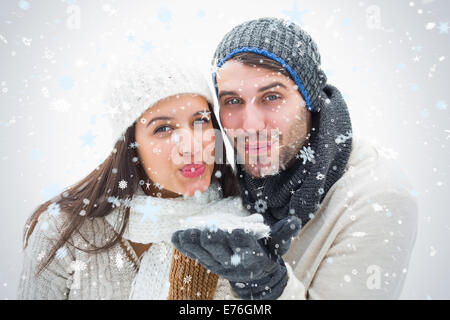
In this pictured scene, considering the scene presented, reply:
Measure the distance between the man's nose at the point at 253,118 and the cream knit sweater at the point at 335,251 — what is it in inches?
18.4

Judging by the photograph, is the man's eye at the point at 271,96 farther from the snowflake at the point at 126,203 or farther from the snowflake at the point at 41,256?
the snowflake at the point at 41,256

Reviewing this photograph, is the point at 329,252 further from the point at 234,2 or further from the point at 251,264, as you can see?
the point at 234,2

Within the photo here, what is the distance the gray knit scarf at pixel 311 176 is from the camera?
4.77 feet

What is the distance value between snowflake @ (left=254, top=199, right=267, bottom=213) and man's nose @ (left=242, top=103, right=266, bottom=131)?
1.27ft

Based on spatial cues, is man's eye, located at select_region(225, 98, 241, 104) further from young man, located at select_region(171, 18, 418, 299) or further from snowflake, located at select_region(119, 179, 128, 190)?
snowflake, located at select_region(119, 179, 128, 190)

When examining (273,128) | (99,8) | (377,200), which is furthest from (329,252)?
(99,8)

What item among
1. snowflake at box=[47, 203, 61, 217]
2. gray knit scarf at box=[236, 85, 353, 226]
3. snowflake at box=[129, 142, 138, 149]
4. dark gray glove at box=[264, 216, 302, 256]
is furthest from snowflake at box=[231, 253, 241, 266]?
snowflake at box=[47, 203, 61, 217]

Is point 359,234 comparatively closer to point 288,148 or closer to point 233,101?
point 288,148

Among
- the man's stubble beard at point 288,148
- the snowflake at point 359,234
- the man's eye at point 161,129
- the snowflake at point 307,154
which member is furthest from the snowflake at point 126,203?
the snowflake at point 359,234

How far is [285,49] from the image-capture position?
1.52 meters

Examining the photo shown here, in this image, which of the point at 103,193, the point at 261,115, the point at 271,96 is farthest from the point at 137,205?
the point at 271,96

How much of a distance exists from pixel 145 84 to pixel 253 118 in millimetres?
528

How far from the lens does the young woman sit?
1.46 meters

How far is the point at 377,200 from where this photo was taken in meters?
1.38
